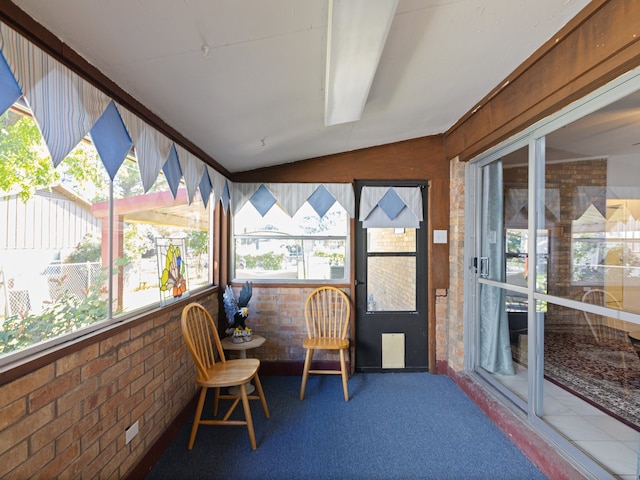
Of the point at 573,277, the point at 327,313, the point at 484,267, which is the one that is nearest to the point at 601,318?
the point at 573,277

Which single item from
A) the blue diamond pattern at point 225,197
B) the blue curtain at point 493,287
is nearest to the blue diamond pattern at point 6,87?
the blue diamond pattern at point 225,197

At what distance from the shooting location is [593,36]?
1.44 meters

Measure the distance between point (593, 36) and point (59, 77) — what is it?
7.73ft

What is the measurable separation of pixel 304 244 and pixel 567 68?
245 cm

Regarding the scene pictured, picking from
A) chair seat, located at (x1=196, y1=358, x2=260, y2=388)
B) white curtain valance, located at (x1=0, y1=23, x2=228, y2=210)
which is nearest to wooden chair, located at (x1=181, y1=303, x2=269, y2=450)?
chair seat, located at (x1=196, y1=358, x2=260, y2=388)

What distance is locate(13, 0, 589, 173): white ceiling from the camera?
1111mm

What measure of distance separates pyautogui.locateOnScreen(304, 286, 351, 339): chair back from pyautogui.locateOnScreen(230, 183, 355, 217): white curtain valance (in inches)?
34.6

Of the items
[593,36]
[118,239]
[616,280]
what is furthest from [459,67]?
[118,239]

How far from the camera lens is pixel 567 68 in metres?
1.60

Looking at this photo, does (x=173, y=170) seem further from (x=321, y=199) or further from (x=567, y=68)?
(x=567, y=68)

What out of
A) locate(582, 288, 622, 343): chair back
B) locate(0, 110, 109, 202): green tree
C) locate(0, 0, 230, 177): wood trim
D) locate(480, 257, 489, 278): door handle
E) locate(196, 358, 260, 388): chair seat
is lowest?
locate(196, 358, 260, 388): chair seat

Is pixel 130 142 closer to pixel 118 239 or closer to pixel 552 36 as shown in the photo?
pixel 118 239

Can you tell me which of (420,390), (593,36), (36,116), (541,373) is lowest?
(420,390)

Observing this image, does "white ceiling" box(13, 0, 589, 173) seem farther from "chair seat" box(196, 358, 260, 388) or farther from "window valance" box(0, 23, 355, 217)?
"chair seat" box(196, 358, 260, 388)
